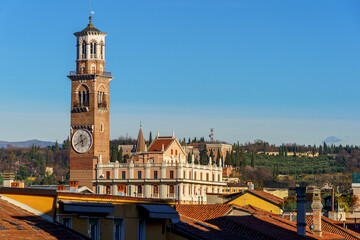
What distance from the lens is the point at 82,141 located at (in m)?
125

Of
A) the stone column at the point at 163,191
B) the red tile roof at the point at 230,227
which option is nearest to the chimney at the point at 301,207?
the red tile roof at the point at 230,227

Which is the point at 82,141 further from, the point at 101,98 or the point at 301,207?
the point at 301,207

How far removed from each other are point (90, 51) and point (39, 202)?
341 feet

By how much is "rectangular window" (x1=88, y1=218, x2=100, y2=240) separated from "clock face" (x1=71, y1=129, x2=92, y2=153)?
334 feet

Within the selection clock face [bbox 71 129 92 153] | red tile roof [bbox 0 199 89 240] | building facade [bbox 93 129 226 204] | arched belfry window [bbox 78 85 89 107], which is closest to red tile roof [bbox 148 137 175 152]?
building facade [bbox 93 129 226 204]

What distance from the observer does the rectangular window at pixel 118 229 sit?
23.7m

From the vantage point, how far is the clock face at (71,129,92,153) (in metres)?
124

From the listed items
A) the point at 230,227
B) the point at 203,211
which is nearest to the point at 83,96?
the point at 203,211

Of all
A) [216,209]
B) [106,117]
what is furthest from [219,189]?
[216,209]

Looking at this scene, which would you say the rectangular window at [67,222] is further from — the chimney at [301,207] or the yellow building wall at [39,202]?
the chimney at [301,207]

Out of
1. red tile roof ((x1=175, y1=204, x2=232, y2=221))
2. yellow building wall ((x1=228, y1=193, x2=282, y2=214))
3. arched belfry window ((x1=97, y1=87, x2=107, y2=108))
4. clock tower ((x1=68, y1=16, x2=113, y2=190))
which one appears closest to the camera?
red tile roof ((x1=175, y1=204, x2=232, y2=221))

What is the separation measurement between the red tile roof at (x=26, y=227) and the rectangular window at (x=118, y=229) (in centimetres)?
252

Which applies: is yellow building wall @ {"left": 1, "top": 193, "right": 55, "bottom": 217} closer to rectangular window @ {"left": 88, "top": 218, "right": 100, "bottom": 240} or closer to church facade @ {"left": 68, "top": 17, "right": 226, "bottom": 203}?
rectangular window @ {"left": 88, "top": 218, "right": 100, "bottom": 240}

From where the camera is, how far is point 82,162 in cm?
12444
